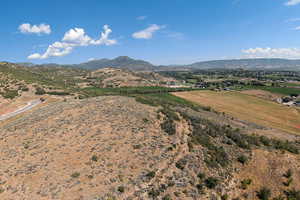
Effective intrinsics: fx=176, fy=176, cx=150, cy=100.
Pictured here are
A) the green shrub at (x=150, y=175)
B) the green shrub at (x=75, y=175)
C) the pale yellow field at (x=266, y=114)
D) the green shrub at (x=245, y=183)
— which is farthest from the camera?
the pale yellow field at (x=266, y=114)

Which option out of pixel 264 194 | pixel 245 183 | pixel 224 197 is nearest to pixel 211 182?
pixel 224 197

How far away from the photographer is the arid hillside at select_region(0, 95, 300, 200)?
50.2 feet

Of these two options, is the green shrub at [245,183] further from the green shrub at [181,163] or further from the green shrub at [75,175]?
the green shrub at [75,175]

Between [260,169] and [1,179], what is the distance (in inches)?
1103

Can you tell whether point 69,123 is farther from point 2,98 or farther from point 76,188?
point 2,98

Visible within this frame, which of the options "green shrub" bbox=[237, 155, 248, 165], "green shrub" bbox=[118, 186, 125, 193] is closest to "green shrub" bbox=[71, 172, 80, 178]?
"green shrub" bbox=[118, 186, 125, 193]

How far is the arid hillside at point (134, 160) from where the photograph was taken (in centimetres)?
1531

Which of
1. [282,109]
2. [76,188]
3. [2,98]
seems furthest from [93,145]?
[282,109]

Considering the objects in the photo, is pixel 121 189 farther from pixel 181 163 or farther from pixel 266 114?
pixel 266 114

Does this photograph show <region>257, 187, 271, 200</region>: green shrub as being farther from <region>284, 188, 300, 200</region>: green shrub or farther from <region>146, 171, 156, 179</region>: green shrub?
<region>146, 171, 156, 179</region>: green shrub

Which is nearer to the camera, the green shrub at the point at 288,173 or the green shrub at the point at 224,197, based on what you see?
the green shrub at the point at 224,197

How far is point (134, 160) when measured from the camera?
1823 cm

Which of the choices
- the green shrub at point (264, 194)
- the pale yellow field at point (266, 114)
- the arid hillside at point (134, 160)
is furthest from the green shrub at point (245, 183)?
the pale yellow field at point (266, 114)

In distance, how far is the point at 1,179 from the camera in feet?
52.1
